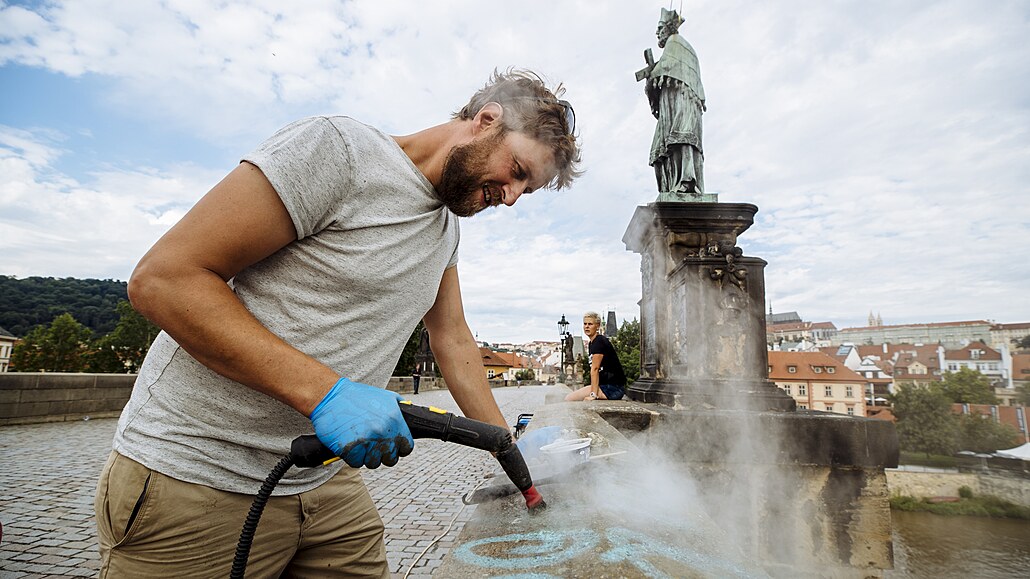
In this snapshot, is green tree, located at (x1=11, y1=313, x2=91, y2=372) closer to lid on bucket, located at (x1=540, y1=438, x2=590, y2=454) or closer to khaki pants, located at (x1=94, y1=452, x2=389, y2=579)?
lid on bucket, located at (x1=540, y1=438, x2=590, y2=454)

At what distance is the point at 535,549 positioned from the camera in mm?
1309

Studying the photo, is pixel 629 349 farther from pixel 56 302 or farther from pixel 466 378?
pixel 56 302

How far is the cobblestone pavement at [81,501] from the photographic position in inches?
137

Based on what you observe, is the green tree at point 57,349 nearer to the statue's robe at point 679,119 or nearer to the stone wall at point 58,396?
the stone wall at point 58,396

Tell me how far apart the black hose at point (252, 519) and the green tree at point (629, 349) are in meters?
28.8

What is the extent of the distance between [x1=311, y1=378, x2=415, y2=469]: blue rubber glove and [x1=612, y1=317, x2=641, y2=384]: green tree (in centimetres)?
2876

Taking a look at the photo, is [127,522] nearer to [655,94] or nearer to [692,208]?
[692,208]

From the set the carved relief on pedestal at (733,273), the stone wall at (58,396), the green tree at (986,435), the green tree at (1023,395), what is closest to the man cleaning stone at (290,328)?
the carved relief on pedestal at (733,273)

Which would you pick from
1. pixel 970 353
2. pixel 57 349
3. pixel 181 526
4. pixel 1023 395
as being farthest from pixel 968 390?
pixel 57 349

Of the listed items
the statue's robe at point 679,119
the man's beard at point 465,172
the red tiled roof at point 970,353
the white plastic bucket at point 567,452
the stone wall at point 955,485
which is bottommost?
the stone wall at point 955,485

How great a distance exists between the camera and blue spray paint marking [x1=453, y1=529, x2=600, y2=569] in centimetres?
122

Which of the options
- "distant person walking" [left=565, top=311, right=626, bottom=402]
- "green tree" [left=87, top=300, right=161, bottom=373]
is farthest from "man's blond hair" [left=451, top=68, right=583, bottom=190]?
"green tree" [left=87, top=300, right=161, bottom=373]

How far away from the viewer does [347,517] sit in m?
1.47

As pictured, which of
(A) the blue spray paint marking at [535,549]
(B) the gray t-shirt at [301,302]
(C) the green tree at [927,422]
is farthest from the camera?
(C) the green tree at [927,422]
